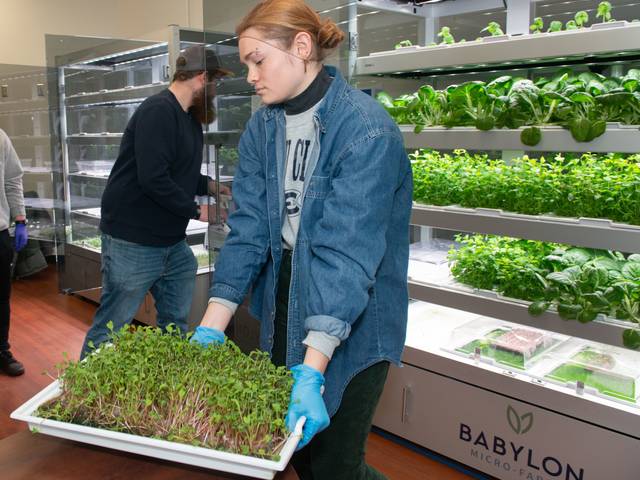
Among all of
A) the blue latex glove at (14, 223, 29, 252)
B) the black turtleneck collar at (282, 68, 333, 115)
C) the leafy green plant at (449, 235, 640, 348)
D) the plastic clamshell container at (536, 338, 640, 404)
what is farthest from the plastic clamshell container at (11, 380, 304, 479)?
the blue latex glove at (14, 223, 29, 252)

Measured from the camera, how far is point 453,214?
9.14ft

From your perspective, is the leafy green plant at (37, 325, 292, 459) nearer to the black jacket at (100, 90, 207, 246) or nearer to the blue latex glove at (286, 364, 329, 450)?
the blue latex glove at (286, 364, 329, 450)

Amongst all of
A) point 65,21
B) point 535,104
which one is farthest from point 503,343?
point 65,21

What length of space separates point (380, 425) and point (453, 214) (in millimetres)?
1169

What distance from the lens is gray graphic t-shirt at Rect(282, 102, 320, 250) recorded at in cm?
168

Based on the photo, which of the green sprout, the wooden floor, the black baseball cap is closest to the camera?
the wooden floor

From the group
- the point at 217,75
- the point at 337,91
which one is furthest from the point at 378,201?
the point at 217,75

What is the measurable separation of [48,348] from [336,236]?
3.75 metres

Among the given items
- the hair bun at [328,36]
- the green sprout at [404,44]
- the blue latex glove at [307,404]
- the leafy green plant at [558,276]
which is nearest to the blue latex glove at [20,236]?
the green sprout at [404,44]

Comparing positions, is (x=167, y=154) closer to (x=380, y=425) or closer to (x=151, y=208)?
(x=151, y=208)

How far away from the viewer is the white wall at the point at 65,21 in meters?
6.97

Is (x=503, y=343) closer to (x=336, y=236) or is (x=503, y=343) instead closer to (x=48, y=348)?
(x=336, y=236)

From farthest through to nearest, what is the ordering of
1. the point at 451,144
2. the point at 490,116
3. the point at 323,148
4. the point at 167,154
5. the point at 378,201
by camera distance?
the point at 167,154
the point at 451,144
the point at 490,116
the point at 323,148
the point at 378,201

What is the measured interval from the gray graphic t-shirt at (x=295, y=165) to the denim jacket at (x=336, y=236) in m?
0.02
